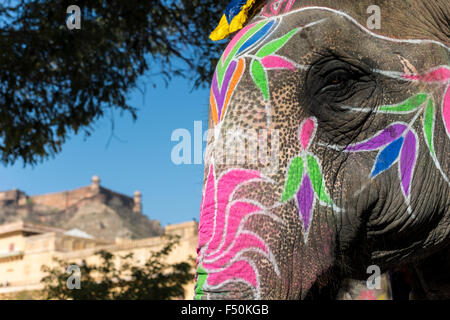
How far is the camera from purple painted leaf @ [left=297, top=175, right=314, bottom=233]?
5.46 feet

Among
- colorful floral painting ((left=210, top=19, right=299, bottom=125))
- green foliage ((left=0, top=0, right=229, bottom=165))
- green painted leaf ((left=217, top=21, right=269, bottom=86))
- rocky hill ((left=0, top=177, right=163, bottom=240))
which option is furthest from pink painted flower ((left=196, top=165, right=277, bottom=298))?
rocky hill ((left=0, top=177, right=163, bottom=240))

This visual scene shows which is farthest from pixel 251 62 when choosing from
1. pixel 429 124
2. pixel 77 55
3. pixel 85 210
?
pixel 85 210

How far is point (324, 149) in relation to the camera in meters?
1.77

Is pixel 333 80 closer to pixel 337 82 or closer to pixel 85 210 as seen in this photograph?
pixel 337 82

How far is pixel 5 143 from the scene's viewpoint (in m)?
6.46

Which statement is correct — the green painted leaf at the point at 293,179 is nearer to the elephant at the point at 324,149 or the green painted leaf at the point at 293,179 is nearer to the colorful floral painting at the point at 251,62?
the elephant at the point at 324,149

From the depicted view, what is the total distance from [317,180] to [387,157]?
260 millimetres

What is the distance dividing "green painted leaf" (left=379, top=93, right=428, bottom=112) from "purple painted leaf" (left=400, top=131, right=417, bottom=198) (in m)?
0.08

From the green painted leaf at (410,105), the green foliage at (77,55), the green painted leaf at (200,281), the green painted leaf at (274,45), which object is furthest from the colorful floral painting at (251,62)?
the green foliage at (77,55)

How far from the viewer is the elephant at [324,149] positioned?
1.60m

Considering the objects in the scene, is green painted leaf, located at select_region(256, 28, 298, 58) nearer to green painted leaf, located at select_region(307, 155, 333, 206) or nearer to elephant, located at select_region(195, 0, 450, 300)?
elephant, located at select_region(195, 0, 450, 300)

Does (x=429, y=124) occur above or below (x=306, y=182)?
above
